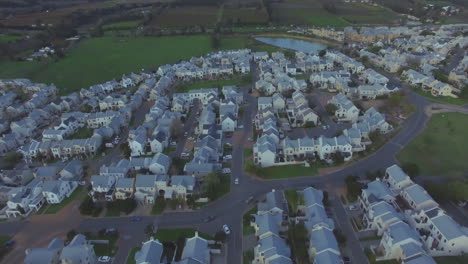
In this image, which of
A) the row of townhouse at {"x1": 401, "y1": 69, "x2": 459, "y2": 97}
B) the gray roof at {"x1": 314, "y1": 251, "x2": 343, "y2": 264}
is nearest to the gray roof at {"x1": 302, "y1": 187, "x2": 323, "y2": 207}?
the gray roof at {"x1": 314, "y1": 251, "x2": 343, "y2": 264}

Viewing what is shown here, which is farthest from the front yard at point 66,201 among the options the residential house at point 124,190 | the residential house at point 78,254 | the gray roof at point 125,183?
the residential house at point 78,254

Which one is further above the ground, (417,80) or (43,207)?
(417,80)

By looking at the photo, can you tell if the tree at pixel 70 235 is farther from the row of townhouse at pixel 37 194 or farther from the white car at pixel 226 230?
the white car at pixel 226 230

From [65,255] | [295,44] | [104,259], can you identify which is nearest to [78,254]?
[65,255]

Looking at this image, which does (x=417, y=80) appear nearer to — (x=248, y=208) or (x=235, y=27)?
(x=248, y=208)

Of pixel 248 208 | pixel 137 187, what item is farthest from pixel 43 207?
pixel 248 208

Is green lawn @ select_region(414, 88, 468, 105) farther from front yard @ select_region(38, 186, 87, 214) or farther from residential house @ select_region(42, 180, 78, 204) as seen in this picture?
residential house @ select_region(42, 180, 78, 204)

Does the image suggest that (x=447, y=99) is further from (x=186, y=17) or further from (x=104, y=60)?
(x=186, y=17)
